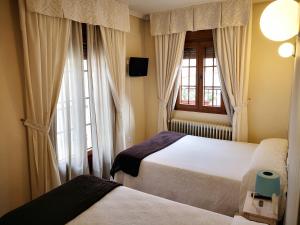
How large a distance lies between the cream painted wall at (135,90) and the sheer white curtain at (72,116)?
115 cm

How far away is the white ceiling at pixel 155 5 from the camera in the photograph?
11.4ft

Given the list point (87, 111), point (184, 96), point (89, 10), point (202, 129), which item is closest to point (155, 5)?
point (89, 10)

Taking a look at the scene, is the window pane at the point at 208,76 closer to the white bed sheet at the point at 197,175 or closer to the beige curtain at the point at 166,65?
the beige curtain at the point at 166,65

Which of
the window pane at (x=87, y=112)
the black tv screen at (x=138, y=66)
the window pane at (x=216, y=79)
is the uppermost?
the black tv screen at (x=138, y=66)

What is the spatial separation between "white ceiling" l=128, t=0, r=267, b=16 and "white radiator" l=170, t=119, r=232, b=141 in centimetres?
190

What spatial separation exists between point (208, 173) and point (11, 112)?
216cm

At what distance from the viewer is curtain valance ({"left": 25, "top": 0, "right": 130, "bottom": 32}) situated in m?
2.49

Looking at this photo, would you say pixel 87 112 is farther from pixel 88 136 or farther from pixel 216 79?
pixel 216 79

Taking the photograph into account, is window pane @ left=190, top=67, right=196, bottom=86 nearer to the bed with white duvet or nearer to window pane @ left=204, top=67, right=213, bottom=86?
window pane @ left=204, top=67, right=213, bottom=86

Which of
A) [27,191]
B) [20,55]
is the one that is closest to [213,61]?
[20,55]

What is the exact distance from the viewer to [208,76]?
4020mm

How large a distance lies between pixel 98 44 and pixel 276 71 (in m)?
2.60

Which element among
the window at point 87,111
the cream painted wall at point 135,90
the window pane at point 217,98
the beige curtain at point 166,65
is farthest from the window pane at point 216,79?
the window at point 87,111

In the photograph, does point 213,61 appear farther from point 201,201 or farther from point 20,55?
point 20,55
